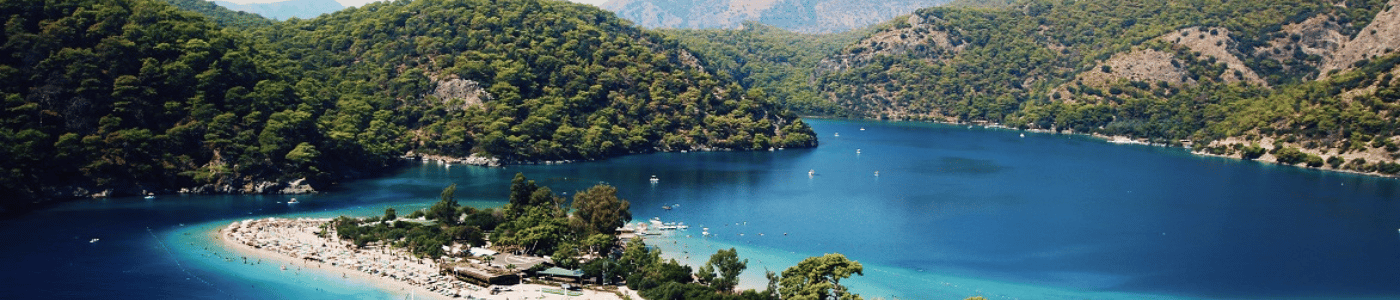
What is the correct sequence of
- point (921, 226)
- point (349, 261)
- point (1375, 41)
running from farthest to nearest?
point (1375, 41)
point (921, 226)
point (349, 261)

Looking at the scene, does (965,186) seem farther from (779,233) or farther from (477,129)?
(477,129)

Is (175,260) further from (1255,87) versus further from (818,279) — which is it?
(1255,87)

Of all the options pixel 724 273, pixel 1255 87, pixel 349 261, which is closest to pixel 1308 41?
pixel 1255 87

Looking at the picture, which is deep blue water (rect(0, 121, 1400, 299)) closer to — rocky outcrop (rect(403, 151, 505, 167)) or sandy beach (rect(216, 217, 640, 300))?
sandy beach (rect(216, 217, 640, 300))

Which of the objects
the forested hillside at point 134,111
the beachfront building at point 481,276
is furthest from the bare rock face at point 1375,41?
the beachfront building at point 481,276

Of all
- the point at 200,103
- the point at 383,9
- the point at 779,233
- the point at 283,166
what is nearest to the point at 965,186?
the point at 779,233

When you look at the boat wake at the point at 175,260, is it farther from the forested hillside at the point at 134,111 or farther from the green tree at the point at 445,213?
the green tree at the point at 445,213
